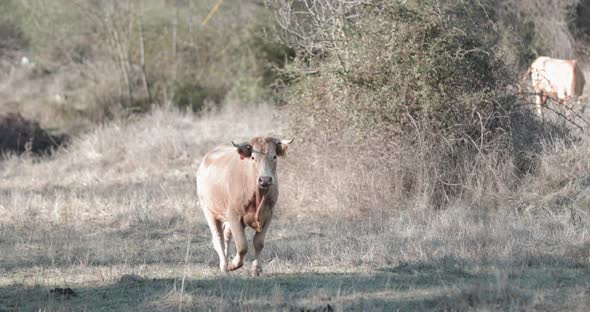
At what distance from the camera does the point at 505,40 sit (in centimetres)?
1548

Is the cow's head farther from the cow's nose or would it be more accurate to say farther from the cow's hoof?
the cow's hoof

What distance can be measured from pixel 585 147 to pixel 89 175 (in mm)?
11018

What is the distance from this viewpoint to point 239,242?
942cm

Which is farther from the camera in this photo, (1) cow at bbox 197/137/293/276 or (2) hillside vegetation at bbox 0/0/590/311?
(1) cow at bbox 197/137/293/276

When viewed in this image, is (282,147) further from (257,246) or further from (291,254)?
(291,254)

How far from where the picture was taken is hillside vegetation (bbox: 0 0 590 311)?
882cm

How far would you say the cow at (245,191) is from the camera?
934 centimetres

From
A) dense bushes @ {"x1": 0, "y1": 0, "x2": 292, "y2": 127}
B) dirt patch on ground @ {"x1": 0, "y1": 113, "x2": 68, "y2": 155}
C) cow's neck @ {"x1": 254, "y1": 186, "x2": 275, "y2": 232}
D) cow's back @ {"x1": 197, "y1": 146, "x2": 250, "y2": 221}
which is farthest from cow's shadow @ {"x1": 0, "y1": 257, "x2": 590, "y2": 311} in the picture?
dense bushes @ {"x1": 0, "y1": 0, "x2": 292, "y2": 127}

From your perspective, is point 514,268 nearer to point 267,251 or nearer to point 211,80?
point 267,251

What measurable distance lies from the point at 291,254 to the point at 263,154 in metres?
2.24

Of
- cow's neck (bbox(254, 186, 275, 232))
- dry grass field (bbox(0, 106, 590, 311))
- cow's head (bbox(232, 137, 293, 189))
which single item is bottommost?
dry grass field (bbox(0, 106, 590, 311))

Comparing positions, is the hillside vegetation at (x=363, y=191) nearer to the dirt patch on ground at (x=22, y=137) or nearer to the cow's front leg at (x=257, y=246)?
the cow's front leg at (x=257, y=246)

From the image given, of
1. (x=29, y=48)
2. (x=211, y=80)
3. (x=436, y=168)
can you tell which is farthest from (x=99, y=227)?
(x=29, y=48)

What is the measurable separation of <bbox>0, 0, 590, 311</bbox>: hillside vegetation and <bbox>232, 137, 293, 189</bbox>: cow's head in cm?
115
